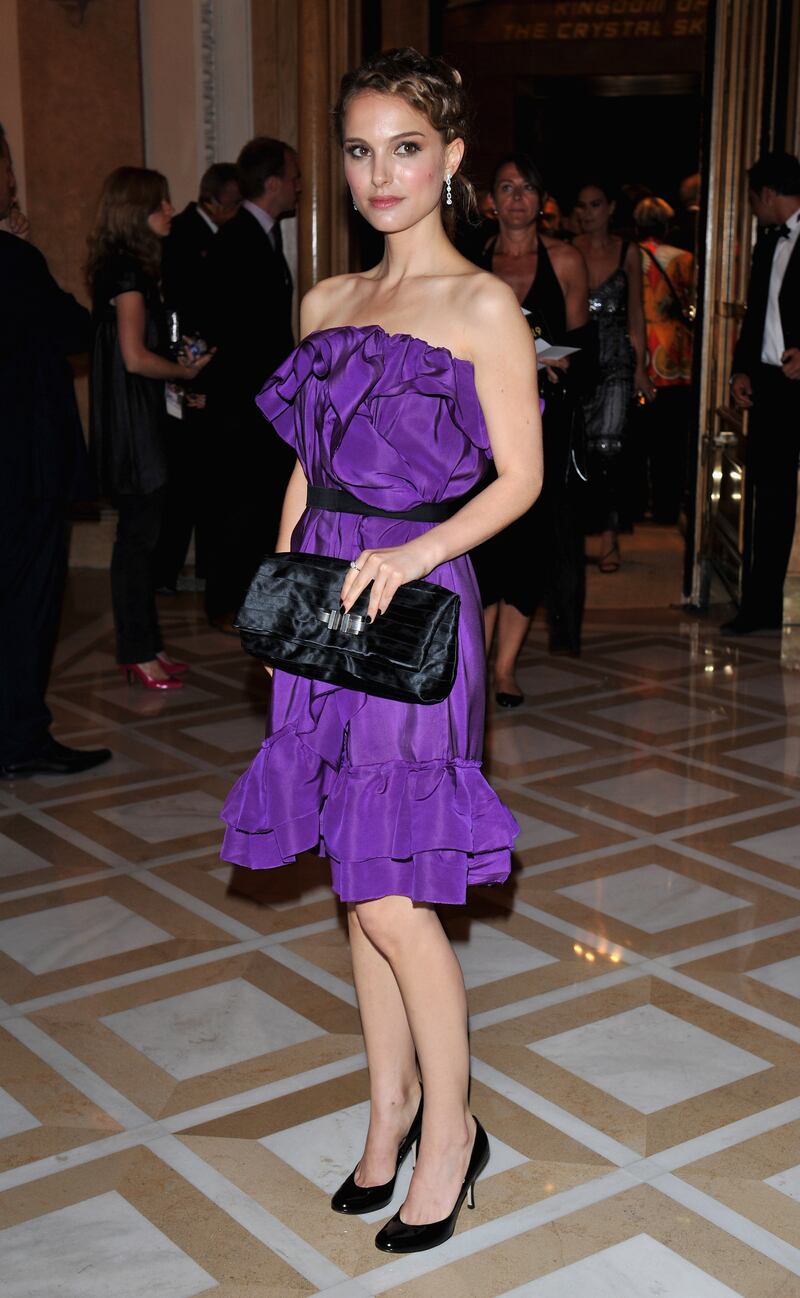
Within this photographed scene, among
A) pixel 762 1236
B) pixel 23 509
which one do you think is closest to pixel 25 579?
pixel 23 509

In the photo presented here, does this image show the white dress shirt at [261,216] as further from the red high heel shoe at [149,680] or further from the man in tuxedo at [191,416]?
the red high heel shoe at [149,680]

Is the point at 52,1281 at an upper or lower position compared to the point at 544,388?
lower

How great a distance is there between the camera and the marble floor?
2.41 m

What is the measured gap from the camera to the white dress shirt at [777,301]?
646cm

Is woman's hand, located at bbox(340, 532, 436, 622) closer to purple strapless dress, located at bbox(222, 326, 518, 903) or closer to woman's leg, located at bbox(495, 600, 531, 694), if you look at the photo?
purple strapless dress, located at bbox(222, 326, 518, 903)

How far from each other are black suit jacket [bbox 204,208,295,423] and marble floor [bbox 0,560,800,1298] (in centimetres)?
186

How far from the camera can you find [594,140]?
16734mm

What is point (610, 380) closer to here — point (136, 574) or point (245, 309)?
point (245, 309)

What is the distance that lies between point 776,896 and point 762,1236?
1.50 m

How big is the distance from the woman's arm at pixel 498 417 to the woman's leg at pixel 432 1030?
1.59ft

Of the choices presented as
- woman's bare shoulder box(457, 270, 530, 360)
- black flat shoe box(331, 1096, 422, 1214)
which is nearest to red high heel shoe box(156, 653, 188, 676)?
black flat shoe box(331, 1096, 422, 1214)

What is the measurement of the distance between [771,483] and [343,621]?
4.82 metres

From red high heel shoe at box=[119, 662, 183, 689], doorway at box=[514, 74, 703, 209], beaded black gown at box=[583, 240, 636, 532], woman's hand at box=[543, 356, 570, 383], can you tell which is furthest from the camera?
doorway at box=[514, 74, 703, 209]

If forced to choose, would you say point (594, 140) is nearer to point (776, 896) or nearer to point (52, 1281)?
point (776, 896)
